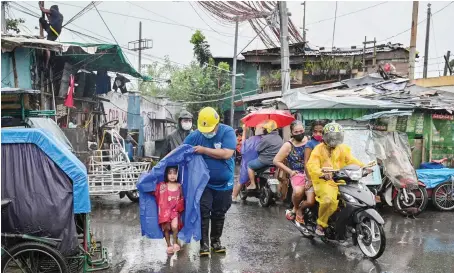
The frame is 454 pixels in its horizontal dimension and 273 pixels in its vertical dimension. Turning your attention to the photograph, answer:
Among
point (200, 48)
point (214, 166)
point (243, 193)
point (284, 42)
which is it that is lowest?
point (243, 193)

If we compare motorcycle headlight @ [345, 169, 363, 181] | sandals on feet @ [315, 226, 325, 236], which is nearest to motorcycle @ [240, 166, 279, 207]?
sandals on feet @ [315, 226, 325, 236]

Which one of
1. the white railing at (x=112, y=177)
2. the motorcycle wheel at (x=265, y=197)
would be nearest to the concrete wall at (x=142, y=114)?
the white railing at (x=112, y=177)

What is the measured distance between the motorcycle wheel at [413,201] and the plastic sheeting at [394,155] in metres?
0.24

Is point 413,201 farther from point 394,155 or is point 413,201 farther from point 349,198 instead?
point 349,198

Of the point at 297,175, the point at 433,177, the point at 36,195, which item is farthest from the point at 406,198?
the point at 36,195

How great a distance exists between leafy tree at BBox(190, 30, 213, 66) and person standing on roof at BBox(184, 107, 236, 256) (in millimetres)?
24780

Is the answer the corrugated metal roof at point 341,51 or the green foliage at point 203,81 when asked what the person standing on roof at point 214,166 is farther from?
the green foliage at point 203,81

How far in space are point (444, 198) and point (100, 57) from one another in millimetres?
9280

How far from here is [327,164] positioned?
564cm

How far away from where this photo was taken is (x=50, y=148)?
4035mm

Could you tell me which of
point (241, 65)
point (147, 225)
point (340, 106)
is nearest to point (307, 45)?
point (241, 65)

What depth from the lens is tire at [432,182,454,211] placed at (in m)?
8.61

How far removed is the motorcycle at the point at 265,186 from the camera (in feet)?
29.0

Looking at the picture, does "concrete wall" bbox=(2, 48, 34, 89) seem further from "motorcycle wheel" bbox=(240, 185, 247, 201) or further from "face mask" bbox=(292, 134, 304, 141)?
"face mask" bbox=(292, 134, 304, 141)
